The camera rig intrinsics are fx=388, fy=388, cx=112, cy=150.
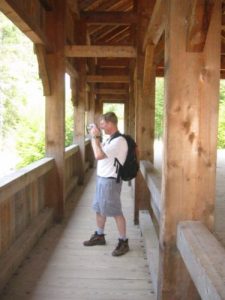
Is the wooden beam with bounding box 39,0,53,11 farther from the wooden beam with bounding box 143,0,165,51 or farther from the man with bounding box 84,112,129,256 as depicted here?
the man with bounding box 84,112,129,256

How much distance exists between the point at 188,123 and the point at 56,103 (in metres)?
3.59

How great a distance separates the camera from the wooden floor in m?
3.29

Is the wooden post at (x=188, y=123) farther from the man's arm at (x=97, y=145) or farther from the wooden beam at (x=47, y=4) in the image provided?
the wooden beam at (x=47, y=4)

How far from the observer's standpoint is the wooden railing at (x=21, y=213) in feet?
11.4

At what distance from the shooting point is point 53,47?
5.50 meters

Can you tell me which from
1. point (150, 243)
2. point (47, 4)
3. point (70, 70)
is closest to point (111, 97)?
point (70, 70)

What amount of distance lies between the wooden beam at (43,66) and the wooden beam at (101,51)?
21.6 inches

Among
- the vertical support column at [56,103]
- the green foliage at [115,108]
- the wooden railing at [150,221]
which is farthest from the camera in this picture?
the green foliage at [115,108]

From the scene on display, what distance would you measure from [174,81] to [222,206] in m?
3.75

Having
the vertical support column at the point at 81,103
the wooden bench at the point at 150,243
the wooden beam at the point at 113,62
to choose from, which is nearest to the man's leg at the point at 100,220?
the wooden bench at the point at 150,243

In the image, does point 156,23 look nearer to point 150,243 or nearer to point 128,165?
point 128,165

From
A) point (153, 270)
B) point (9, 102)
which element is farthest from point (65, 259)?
point (9, 102)

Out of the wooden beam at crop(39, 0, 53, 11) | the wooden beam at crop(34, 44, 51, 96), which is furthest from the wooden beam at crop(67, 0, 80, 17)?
the wooden beam at crop(34, 44, 51, 96)

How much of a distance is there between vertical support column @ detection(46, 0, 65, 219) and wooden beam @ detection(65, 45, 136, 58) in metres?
0.25
